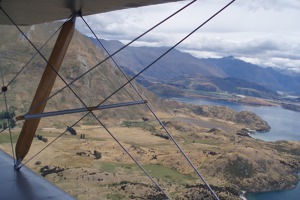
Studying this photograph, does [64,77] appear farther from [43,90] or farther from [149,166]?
[43,90]

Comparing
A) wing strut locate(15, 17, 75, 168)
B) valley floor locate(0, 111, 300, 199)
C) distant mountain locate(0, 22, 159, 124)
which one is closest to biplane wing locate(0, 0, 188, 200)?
wing strut locate(15, 17, 75, 168)

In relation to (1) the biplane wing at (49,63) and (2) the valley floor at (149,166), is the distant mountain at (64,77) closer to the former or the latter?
(2) the valley floor at (149,166)

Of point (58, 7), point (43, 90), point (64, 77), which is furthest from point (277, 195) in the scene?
point (64, 77)

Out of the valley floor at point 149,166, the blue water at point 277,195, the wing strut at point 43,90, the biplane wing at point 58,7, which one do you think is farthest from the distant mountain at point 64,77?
the wing strut at point 43,90

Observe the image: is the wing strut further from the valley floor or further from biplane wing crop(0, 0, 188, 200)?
the valley floor

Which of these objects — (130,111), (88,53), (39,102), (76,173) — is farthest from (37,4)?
(88,53)
